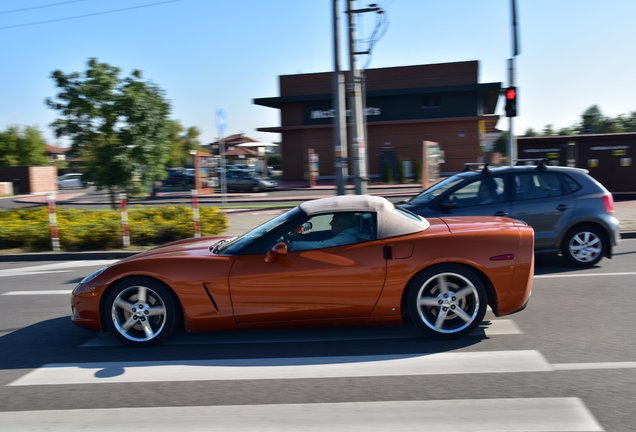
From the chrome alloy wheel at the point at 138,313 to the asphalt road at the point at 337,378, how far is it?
17 cm

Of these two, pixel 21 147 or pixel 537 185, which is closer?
pixel 537 185

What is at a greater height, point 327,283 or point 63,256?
point 327,283

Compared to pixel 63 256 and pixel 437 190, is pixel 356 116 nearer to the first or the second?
pixel 437 190

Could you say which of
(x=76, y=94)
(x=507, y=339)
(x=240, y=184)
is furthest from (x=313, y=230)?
(x=240, y=184)

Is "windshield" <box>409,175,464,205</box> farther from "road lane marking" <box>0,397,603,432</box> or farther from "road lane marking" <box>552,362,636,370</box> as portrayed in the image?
"road lane marking" <box>0,397,603,432</box>

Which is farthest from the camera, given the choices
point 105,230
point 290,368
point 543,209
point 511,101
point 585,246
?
point 511,101

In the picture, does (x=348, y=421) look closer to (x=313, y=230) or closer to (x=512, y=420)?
(x=512, y=420)

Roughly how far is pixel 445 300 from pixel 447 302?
3 centimetres

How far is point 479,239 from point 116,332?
3393 mm

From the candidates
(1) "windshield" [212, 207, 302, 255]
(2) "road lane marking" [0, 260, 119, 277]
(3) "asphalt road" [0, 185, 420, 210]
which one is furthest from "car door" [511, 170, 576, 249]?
(3) "asphalt road" [0, 185, 420, 210]

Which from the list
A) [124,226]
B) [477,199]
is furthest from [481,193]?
[124,226]

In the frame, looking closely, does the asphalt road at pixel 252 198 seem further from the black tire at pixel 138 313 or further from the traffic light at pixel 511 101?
the black tire at pixel 138 313

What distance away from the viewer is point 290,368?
458cm

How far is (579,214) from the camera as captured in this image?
8156mm
